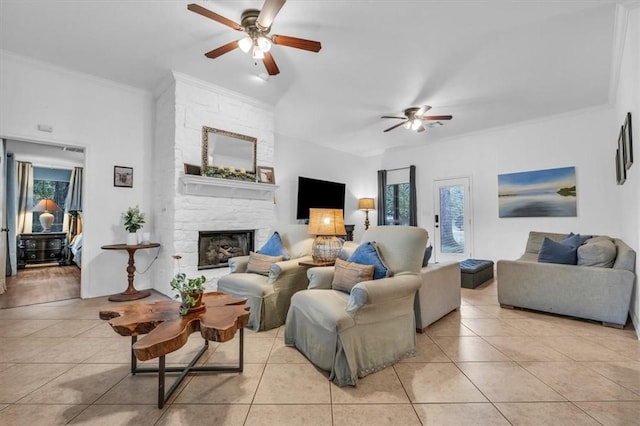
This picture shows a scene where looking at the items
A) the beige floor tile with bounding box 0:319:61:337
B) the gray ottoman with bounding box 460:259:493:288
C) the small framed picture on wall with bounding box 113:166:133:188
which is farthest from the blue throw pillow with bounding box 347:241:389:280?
the small framed picture on wall with bounding box 113:166:133:188

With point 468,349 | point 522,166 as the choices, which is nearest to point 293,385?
point 468,349

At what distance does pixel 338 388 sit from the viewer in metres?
1.74

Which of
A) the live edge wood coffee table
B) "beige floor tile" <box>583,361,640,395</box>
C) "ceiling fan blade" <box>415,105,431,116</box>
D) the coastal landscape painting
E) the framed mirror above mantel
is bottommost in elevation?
"beige floor tile" <box>583,361,640,395</box>

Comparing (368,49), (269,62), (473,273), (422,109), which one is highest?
(368,49)

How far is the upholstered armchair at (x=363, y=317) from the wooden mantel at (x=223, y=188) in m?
2.13

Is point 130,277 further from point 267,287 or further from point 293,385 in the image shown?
point 293,385

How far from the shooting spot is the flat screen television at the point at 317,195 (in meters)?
6.05

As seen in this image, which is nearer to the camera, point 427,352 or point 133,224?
point 427,352

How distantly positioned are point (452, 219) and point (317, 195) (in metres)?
3.01

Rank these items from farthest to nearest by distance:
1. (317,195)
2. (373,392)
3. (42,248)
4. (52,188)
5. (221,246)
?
(52,188), (317,195), (42,248), (221,246), (373,392)

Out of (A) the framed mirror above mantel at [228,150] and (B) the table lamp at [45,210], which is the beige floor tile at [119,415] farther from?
(B) the table lamp at [45,210]

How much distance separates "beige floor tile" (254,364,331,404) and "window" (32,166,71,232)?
25.1 feet

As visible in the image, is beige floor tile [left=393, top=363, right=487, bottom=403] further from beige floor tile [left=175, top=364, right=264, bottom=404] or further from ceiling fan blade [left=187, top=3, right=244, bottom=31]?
ceiling fan blade [left=187, top=3, right=244, bottom=31]

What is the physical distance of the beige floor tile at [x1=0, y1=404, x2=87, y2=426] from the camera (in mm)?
1438
